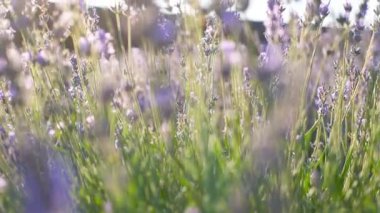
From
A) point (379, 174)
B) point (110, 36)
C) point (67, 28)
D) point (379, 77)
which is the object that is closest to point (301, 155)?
point (379, 174)

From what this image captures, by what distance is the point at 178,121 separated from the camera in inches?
90.4

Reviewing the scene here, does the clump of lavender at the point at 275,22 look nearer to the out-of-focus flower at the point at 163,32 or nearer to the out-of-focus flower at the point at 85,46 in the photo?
the out-of-focus flower at the point at 163,32

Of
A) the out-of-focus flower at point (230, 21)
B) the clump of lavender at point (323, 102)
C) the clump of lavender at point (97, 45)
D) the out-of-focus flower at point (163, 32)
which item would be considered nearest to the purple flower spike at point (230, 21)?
the out-of-focus flower at point (230, 21)

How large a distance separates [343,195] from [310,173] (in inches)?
9.0

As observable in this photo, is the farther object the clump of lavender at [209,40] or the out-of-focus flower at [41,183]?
the clump of lavender at [209,40]

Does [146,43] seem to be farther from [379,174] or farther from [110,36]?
[379,174]

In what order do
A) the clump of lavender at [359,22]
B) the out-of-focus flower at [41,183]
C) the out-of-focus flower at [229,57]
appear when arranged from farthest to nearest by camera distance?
1. the clump of lavender at [359,22]
2. the out-of-focus flower at [229,57]
3. the out-of-focus flower at [41,183]

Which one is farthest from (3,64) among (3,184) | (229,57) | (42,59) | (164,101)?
(229,57)

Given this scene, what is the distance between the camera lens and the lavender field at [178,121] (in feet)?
4.74

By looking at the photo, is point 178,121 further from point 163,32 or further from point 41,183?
point 41,183

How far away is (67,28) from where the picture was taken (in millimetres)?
2180

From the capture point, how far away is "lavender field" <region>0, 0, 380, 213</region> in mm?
1445

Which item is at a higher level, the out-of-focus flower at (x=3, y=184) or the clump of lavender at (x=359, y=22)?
the clump of lavender at (x=359, y=22)

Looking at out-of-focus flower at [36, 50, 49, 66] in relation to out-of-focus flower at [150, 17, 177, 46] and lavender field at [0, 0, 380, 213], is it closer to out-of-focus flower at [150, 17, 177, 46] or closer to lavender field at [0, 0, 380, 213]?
lavender field at [0, 0, 380, 213]
